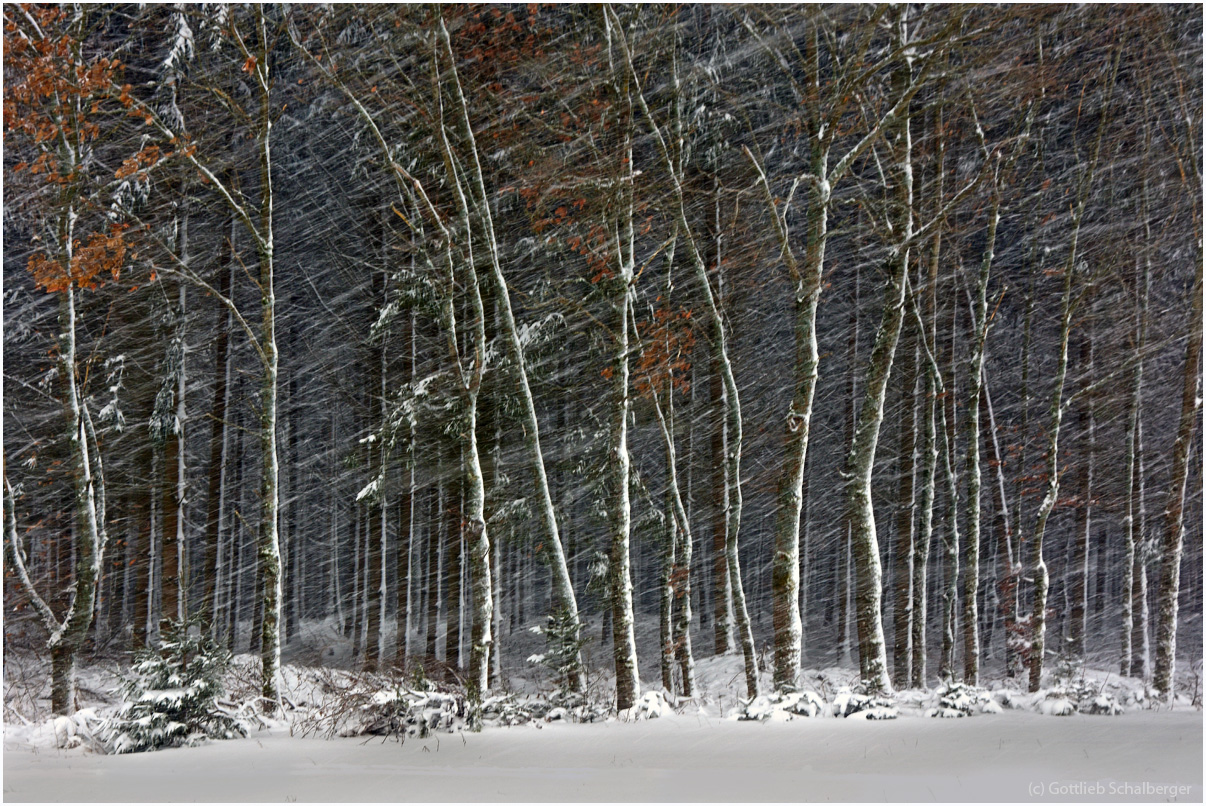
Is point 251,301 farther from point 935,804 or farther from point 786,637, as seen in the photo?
point 935,804

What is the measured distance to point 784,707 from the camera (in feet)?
25.0

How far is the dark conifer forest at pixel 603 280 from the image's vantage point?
9.34 m

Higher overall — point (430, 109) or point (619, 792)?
point (430, 109)

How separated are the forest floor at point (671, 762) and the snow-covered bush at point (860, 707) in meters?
0.12

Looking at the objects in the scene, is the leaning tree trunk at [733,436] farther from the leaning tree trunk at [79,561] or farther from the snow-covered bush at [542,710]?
the leaning tree trunk at [79,561]

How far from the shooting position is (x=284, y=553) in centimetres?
2236

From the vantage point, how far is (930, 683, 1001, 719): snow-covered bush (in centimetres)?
767

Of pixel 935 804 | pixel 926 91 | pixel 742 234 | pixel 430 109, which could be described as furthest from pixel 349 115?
pixel 935 804

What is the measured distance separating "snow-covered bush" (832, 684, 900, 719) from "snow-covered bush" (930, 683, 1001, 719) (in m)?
0.48

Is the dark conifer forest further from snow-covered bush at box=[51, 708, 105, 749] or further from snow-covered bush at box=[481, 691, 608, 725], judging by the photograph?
snow-covered bush at box=[51, 708, 105, 749]

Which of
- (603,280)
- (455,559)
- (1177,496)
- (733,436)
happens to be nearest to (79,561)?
(455,559)

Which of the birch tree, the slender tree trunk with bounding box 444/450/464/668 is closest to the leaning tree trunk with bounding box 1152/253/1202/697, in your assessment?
the slender tree trunk with bounding box 444/450/464/668

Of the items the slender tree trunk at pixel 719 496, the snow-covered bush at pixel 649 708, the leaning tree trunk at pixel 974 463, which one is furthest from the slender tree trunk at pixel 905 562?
the snow-covered bush at pixel 649 708

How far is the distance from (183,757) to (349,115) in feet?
37.6
